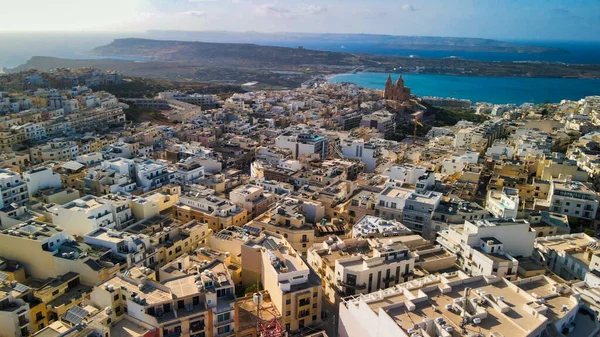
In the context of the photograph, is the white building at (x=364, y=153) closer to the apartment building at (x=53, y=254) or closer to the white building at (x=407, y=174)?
the white building at (x=407, y=174)

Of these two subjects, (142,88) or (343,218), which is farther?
(142,88)

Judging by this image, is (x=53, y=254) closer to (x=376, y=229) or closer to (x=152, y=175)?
(x=152, y=175)

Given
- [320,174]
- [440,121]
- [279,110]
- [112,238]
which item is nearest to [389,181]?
[320,174]

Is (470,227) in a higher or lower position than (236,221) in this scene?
higher

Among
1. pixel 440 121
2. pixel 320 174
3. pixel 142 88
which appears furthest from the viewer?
pixel 142 88

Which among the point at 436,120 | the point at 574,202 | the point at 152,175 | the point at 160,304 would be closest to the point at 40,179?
the point at 152,175

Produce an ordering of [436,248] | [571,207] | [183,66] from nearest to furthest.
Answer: [436,248] → [571,207] → [183,66]

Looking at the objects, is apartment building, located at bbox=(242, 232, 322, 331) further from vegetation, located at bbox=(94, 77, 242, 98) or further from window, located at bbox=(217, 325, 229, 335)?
vegetation, located at bbox=(94, 77, 242, 98)

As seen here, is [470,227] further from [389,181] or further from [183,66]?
[183,66]
